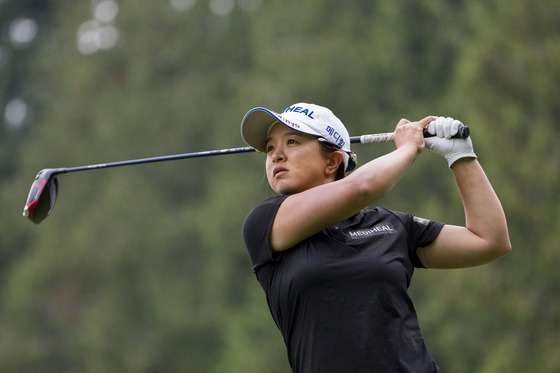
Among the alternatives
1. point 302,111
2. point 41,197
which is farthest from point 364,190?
point 41,197

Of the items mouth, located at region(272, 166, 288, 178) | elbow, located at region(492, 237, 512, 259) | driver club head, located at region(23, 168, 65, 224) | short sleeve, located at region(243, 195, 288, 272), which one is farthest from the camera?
driver club head, located at region(23, 168, 65, 224)

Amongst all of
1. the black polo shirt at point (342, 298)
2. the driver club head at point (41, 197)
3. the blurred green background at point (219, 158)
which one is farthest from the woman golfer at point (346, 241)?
the blurred green background at point (219, 158)

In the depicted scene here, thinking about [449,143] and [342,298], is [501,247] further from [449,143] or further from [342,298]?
[342,298]

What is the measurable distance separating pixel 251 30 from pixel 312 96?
496cm

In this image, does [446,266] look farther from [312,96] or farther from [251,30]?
[251,30]

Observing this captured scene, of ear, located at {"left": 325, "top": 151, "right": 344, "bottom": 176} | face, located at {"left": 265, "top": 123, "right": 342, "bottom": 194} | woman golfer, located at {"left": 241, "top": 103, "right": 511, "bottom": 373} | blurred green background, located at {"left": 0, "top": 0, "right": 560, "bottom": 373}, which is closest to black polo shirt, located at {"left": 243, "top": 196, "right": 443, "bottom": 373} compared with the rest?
woman golfer, located at {"left": 241, "top": 103, "right": 511, "bottom": 373}

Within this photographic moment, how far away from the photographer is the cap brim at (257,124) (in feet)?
10.4

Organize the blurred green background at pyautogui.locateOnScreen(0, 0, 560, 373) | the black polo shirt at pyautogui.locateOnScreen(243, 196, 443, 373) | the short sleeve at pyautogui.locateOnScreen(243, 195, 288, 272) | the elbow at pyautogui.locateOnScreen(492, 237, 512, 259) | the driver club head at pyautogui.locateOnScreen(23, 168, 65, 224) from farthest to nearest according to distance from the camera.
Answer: the blurred green background at pyautogui.locateOnScreen(0, 0, 560, 373) → the driver club head at pyautogui.locateOnScreen(23, 168, 65, 224) → the elbow at pyautogui.locateOnScreen(492, 237, 512, 259) → the short sleeve at pyautogui.locateOnScreen(243, 195, 288, 272) → the black polo shirt at pyautogui.locateOnScreen(243, 196, 443, 373)

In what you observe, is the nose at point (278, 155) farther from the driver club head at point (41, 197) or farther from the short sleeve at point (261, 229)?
the driver club head at point (41, 197)

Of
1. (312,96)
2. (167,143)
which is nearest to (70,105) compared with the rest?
(167,143)

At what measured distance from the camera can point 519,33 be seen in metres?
12.6

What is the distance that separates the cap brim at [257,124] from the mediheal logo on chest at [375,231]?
1.50 feet

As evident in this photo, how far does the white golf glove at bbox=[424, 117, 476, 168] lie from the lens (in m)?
3.21

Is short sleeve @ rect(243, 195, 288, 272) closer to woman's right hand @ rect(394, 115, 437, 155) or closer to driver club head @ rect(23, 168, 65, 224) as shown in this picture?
woman's right hand @ rect(394, 115, 437, 155)
